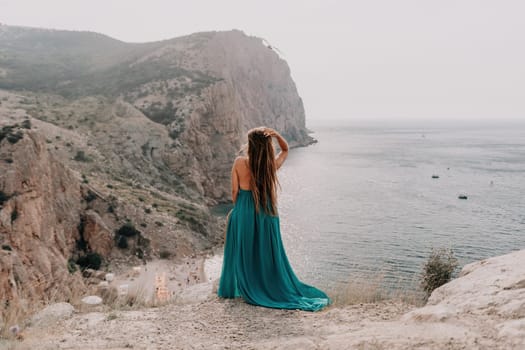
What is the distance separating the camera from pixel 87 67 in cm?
7756

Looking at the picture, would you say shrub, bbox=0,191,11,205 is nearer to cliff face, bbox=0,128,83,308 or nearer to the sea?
cliff face, bbox=0,128,83,308

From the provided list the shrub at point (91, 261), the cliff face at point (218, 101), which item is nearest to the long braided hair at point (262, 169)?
the shrub at point (91, 261)

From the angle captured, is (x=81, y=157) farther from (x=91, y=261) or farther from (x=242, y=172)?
(x=242, y=172)

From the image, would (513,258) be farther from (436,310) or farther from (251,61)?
(251,61)

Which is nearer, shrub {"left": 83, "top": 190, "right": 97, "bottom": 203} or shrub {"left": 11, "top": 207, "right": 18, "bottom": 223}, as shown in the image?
shrub {"left": 11, "top": 207, "right": 18, "bottom": 223}

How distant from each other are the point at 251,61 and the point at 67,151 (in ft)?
259

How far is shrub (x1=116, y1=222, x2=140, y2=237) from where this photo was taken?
29609 millimetres

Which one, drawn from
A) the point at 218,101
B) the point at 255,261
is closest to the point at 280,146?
the point at 255,261

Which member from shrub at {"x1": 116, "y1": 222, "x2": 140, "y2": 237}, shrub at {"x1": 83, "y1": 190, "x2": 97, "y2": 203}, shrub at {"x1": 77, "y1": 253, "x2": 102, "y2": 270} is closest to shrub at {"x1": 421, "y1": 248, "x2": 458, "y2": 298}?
shrub at {"x1": 77, "y1": 253, "x2": 102, "y2": 270}

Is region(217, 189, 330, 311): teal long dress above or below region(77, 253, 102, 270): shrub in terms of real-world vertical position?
above

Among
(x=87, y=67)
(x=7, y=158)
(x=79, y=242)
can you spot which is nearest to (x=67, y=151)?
(x=79, y=242)

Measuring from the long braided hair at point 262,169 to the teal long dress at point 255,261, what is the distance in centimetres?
13

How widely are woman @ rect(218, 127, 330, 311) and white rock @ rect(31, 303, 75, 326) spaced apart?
2.09m

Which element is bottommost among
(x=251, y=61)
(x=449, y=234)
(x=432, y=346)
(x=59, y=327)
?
(x=449, y=234)
